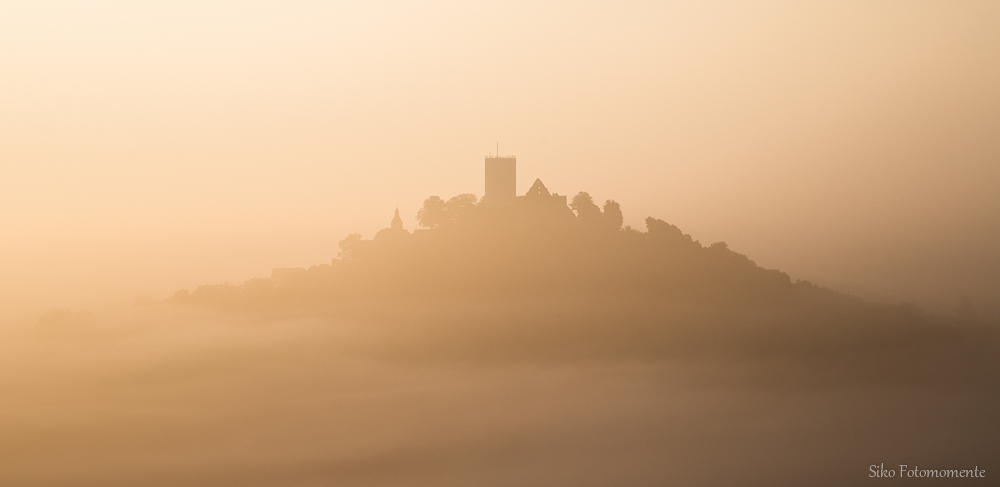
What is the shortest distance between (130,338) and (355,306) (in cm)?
4818

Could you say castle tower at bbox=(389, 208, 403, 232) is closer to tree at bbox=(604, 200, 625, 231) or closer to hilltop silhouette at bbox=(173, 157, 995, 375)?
hilltop silhouette at bbox=(173, 157, 995, 375)

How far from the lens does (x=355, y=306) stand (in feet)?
254

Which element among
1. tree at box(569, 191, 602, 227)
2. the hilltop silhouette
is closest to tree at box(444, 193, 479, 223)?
the hilltop silhouette

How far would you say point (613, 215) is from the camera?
201 feet

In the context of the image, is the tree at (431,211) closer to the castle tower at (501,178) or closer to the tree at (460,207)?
the tree at (460,207)

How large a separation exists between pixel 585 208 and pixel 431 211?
1258 centimetres

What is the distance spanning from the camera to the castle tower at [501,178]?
54781 mm

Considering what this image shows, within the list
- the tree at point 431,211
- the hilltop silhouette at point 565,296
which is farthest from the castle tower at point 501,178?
the tree at point 431,211

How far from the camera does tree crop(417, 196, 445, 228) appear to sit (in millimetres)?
58406

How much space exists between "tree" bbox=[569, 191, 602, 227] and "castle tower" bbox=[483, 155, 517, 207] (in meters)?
5.57

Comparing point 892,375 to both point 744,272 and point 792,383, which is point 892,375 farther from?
point 744,272

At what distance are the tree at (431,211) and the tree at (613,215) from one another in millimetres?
13664

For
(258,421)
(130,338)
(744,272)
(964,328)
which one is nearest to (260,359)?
(258,421)

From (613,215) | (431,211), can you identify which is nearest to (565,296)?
(613,215)
